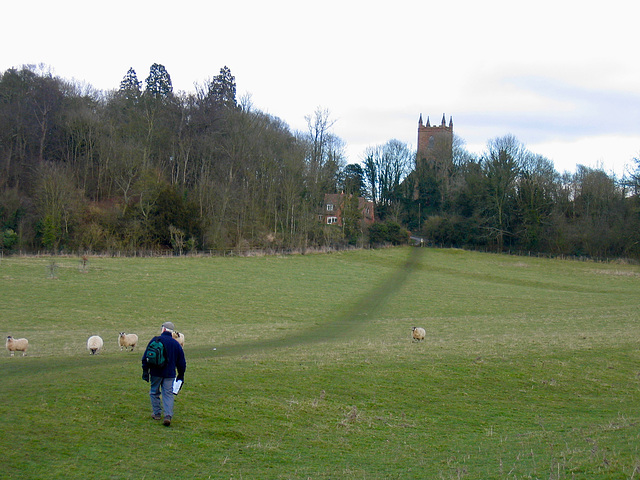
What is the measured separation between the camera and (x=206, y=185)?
72812 mm

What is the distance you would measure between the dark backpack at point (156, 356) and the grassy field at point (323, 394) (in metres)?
1.25

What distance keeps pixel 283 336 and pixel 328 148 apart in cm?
6499

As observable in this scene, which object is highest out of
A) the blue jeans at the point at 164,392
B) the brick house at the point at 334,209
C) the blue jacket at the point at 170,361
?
the brick house at the point at 334,209

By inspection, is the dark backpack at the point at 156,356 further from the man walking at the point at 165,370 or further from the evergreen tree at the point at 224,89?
the evergreen tree at the point at 224,89

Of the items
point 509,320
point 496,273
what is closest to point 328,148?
point 496,273

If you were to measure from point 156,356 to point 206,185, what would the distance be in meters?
65.2

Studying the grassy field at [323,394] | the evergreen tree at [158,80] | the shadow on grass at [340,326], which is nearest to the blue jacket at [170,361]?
the grassy field at [323,394]

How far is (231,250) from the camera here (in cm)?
6462

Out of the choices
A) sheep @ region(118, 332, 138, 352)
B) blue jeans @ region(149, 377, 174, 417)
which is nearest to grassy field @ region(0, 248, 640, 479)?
blue jeans @ region(149, 377, 174, 417)

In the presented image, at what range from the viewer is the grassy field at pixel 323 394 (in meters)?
8.32

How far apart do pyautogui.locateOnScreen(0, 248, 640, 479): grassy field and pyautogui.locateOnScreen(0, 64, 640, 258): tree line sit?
102 ft

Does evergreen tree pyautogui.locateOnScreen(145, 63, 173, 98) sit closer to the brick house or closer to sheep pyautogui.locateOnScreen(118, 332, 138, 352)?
the brick house

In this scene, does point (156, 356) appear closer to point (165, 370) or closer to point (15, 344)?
point (165, 370)

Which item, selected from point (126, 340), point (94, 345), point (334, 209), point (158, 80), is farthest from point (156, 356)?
point (158, 80)
